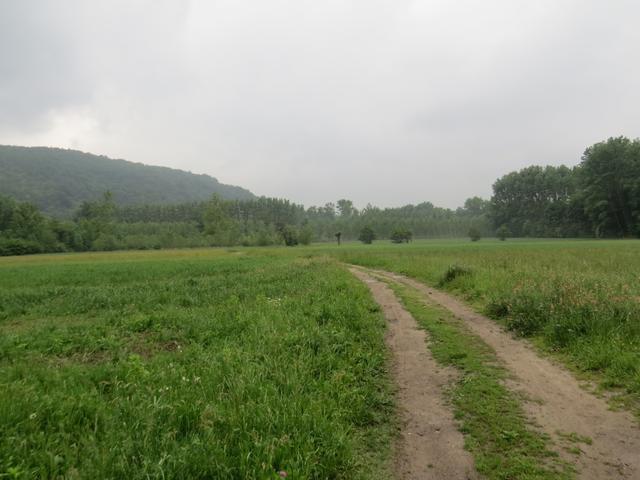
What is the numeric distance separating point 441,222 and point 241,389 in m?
156

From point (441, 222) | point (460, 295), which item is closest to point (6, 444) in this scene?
point (460, 295)

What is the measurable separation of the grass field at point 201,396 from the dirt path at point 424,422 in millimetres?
Result: 279

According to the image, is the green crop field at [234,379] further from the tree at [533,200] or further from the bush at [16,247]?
the tree at [533,200]

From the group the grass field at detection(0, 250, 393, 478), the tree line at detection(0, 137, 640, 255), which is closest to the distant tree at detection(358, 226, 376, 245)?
the tree line at detection(0, 137, 640, 255)

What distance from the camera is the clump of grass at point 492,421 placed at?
3638mm

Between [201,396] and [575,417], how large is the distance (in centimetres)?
544

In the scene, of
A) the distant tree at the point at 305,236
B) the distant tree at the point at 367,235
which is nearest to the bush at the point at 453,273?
the distant tree at the point at 305,236

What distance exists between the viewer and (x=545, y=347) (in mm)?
7582

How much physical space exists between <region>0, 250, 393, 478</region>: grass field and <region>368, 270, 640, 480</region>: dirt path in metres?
2.20

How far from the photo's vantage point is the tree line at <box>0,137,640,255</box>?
270 ft

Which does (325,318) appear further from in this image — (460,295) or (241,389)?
(460,295)

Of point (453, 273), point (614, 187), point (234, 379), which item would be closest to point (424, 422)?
point (234, 379)

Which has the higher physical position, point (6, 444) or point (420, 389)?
point (6, 444)

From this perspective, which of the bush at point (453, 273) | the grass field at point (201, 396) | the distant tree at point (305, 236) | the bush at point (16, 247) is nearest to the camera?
the grass field at point (201, 396)
